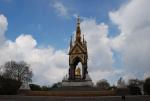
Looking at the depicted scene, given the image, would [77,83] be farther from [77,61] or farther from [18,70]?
[18,70]

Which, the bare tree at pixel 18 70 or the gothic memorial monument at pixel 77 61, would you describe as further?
the bare tree at pixel 18 70

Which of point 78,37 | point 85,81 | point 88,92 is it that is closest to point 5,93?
point 88,92

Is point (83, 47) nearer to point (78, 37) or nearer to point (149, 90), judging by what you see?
point (78, 37)

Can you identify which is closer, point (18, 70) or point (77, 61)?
point (77, 61)

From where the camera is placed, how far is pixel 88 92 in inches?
1645

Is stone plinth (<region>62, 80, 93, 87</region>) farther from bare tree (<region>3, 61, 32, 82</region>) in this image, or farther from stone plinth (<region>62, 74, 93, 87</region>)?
bare tree (<region>3, 61, 32, 82</region>)

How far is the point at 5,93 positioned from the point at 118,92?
50.1 feet

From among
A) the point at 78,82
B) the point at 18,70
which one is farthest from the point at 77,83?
the point at 18,70

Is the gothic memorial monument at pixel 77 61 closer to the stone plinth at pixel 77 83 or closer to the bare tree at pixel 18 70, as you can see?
the stone plinth at pixel 77 83

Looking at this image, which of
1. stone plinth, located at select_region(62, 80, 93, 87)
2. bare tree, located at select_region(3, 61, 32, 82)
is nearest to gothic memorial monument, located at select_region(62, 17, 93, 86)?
stone plinth, located at select_region(62, 80, 93, 87)

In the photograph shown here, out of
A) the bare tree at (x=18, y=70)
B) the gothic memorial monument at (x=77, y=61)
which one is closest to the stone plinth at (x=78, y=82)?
the gothic memorial monument at (x=77, y=61)

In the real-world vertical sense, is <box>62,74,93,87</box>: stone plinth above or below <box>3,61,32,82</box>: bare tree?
below

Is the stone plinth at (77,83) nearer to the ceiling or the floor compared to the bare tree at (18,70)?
nearer to the floor

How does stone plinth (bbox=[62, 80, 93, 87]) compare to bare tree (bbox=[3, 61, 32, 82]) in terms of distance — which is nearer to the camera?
stone plinth (bbox=[62, 80, 93, 87])
